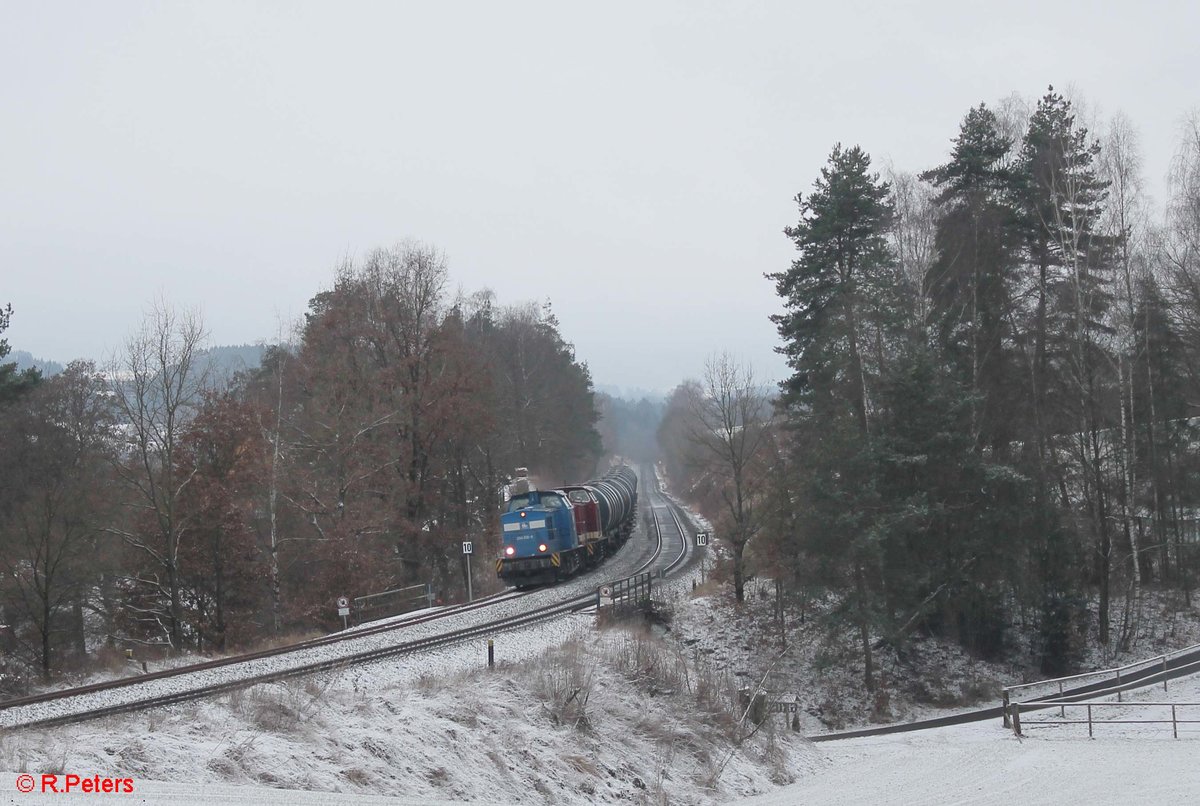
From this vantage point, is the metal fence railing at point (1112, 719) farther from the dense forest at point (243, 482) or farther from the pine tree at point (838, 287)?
the dense forest at point (243, 482)

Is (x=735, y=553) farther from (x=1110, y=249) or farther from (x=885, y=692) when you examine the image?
(x=1110, y=249)

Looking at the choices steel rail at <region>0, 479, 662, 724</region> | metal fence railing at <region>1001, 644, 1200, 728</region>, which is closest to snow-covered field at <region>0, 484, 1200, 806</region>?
steel rail at <region>0, 479, 662, 724</region>

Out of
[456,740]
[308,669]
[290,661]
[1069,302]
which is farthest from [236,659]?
[1069,302]

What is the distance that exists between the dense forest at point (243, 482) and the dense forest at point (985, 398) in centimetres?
1379

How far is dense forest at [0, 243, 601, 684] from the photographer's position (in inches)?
1080

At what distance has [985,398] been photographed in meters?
27.6

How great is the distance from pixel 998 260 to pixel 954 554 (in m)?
9.68

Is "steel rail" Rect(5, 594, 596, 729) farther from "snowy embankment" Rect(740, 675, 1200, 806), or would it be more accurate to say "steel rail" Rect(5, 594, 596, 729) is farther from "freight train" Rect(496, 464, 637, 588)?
"snowy embankment" Rect(740, 675, 1200, 806)

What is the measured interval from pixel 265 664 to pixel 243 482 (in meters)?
13.8

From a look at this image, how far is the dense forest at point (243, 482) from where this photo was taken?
1080 inches

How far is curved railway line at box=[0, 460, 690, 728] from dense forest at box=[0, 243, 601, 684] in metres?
7.47

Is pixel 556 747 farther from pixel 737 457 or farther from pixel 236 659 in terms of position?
pixel 737 457

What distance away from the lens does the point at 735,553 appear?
112 feet

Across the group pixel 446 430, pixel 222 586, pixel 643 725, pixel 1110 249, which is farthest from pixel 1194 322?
pixel 222 586
